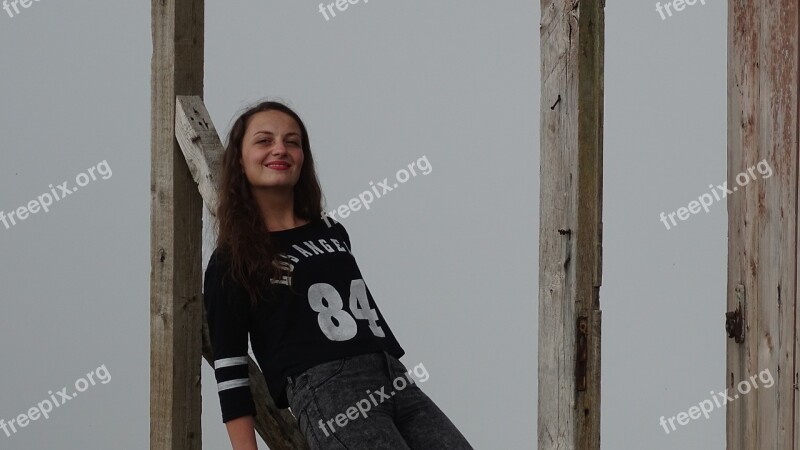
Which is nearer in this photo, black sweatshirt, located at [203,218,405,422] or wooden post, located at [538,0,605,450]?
wooden post, located at [538,0,605,450]

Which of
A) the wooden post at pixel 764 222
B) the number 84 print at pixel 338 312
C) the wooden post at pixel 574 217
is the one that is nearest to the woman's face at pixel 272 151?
the number 84 print at pixel 338 312

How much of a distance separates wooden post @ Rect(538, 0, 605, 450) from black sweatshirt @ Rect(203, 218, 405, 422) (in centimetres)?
67

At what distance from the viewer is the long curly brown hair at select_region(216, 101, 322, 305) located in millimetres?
2988

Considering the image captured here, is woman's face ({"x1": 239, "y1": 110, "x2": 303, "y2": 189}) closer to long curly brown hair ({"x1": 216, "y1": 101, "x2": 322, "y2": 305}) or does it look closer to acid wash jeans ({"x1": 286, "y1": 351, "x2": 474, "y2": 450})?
long curly brown hair ({"x1": 216, "y1": 101, "x2": 322, "y2": 305})

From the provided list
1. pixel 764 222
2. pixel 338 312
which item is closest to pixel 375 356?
pixel 338 312

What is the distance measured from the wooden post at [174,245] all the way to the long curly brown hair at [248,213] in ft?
0.88

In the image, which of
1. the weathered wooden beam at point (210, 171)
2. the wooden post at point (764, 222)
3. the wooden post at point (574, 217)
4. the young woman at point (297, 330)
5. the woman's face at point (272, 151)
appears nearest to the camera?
the wooden post at point (574, 217)

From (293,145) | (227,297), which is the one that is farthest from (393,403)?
(293,145)

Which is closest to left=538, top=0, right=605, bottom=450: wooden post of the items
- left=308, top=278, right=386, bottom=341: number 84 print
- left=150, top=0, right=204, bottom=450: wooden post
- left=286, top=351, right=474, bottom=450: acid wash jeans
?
left=286, top=351, right=474, bottom=450: acid wash jeans

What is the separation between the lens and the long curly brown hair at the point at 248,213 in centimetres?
299

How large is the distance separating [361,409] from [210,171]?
80 cm

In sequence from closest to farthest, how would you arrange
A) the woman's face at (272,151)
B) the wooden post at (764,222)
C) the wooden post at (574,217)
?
the wooden post at (574,217) → the wooden post at (764,222) → the woman's face at (272,151)

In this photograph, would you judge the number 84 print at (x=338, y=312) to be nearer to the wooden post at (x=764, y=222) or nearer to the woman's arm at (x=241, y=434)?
the woman's arm at (x=241, y=434)

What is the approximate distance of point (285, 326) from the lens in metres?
2.99
